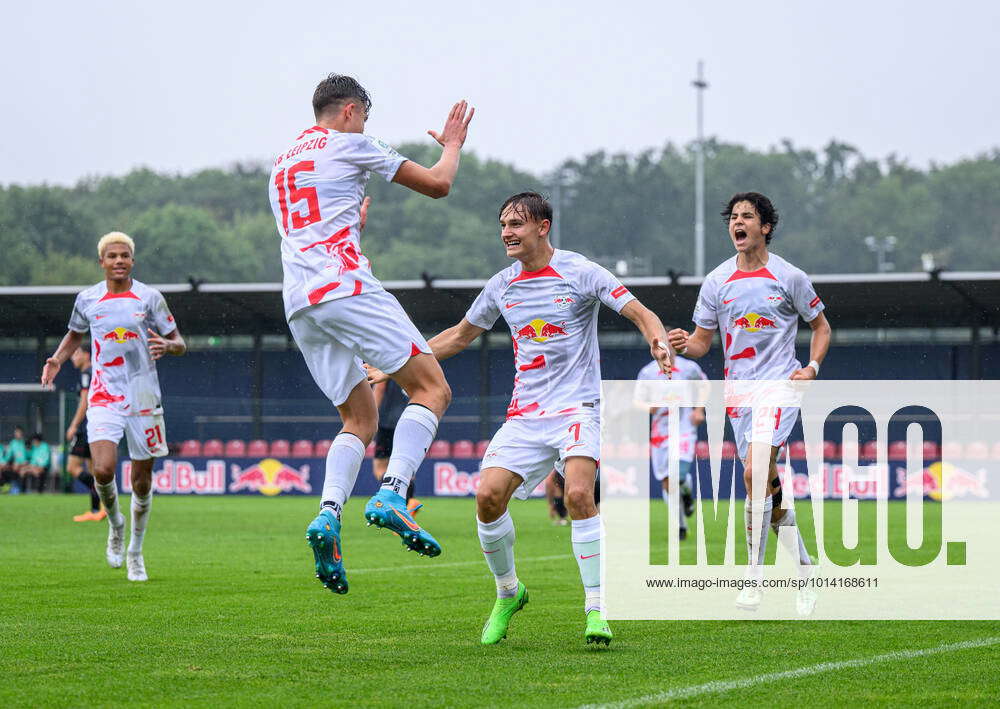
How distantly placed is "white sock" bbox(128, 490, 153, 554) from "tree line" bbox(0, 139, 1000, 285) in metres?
74.6

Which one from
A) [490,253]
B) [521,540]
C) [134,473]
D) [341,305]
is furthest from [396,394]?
[490,253]

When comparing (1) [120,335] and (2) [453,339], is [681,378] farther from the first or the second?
(2) [453,339]

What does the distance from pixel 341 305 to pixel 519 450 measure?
126cm

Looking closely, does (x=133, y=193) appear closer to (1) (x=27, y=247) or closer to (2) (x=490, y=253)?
(1) (x=27, y=247)

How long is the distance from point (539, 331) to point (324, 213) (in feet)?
4.37

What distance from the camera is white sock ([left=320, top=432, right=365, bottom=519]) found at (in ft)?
22.0

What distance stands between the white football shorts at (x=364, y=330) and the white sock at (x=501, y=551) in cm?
103

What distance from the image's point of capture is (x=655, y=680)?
585cm

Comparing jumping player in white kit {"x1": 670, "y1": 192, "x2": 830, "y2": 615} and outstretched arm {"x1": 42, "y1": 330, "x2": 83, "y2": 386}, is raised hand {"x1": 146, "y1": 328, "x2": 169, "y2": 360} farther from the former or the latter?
jumping player in white kit {"x1": 670, "y1": 192, "x2": 830, "y2": 615}

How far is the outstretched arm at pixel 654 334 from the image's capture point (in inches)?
266

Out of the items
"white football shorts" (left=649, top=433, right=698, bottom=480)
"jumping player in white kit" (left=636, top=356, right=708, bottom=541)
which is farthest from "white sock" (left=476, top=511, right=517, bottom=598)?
"white football shorts" (left=649, top=433, right=698, bottom=480)

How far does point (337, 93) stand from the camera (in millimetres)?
6938

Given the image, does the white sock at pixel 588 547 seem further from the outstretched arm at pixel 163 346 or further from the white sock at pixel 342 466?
the outstretched arm at pixel 163 346

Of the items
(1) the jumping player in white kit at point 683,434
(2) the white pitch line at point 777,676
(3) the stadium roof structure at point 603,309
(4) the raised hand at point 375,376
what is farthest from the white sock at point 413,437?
(3) the stadium roof structure at point 603,309
